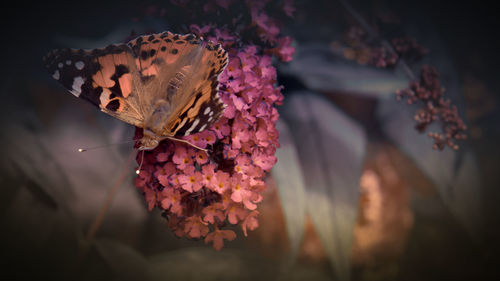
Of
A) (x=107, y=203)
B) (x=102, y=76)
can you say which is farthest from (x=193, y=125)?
(x=107, y=203)

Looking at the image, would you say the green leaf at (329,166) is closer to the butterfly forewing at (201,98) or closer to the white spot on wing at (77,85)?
the butterfly forewing at (201,98)

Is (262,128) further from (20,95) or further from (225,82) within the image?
(20,95)

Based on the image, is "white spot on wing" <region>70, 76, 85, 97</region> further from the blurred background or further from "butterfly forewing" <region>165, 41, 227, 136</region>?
"butterfly forewing" <region>165, 41, 227, 136</region>

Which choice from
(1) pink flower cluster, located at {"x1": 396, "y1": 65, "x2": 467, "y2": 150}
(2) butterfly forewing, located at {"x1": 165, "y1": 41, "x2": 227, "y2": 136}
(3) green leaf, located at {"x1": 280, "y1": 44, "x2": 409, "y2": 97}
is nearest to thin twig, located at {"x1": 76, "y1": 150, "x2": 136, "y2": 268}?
(2) butterfly forewing, located at {"x1": 165, "y1": 41, "x2": 227, "y2": 136}

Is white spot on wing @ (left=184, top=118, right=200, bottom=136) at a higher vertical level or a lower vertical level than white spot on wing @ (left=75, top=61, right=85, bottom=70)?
lower

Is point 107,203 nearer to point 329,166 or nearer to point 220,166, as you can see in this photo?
point 220,166

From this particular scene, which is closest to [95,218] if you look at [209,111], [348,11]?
[209,111]

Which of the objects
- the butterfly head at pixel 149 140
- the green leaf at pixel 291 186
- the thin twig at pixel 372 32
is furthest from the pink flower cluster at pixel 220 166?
the thin twig at pixel 372 32
